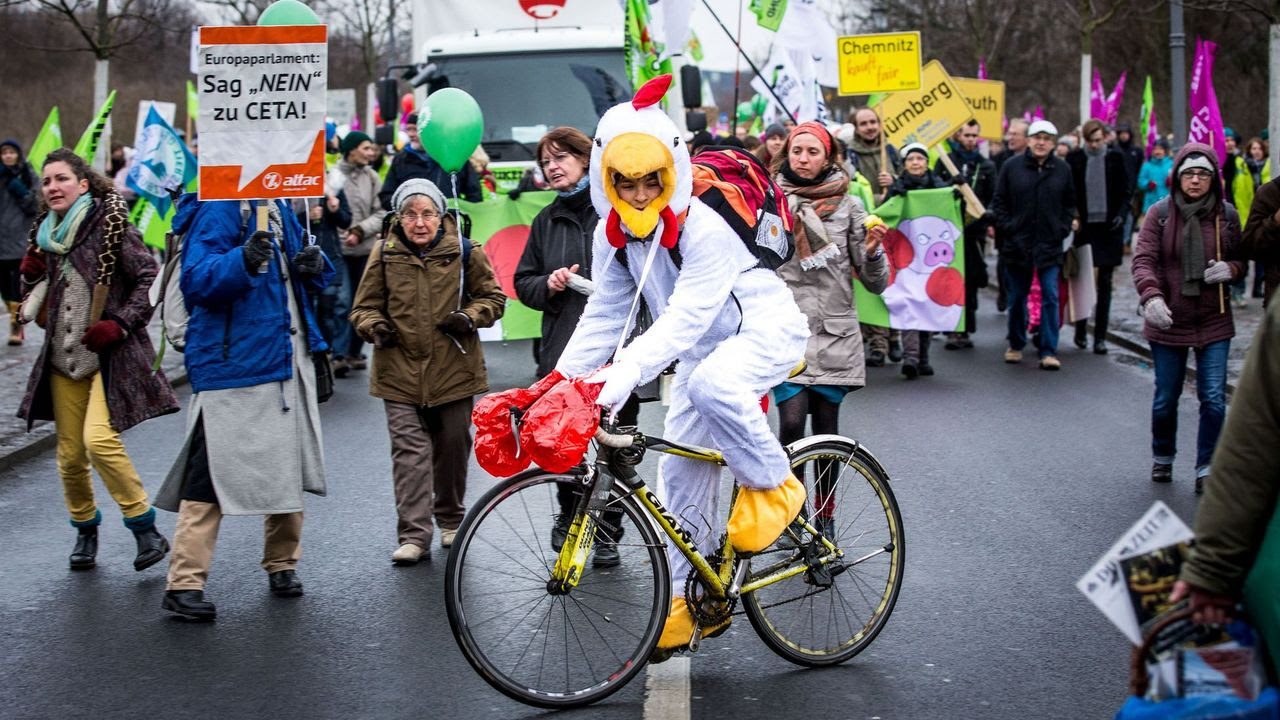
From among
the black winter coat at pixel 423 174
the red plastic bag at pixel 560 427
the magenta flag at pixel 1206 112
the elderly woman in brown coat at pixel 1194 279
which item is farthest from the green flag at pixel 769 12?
the red plastic bag at pixel 560 427

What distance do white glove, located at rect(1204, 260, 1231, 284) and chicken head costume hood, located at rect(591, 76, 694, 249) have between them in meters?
4.49

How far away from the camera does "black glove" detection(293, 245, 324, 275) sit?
6.11 m

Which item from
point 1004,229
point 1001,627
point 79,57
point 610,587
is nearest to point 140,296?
point 610,587

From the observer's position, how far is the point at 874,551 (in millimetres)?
5297

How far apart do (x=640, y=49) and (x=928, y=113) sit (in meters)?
2.71

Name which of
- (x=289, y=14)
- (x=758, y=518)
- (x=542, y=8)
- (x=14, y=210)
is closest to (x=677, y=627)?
(x=758, y=518)

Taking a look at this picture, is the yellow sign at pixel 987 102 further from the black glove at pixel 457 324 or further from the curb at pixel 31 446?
the black glove at pixel 457 324

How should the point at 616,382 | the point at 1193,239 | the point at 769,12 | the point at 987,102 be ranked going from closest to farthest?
the point at 616,382
the point at 1193,239
the point at 769,12
the point at 987,102

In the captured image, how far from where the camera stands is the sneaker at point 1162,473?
8.40 m

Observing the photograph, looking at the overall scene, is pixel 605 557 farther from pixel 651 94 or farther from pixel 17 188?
pixel 17 188

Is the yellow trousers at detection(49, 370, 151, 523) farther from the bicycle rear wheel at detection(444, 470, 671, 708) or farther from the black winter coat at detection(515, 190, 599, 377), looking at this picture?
the bicycle rear wheel at detection(444, 470, 671, 708)

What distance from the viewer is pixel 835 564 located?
5242 millimetres

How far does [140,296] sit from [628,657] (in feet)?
10.3

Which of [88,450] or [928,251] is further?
[928,251]
